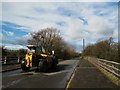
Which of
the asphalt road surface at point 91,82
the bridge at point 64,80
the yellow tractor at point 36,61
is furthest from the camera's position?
the yellow tractor at point 36,61

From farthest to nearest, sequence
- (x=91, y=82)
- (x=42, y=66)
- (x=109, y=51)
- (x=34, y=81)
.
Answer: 1. (x=109, y=51)
2. (x=42, y=66)
3. (x=34, y=81)
4. (x=91, y=82)

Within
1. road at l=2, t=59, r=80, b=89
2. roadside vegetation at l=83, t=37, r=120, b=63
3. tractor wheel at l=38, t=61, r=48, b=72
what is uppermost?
roadside vegetation at l=83, t=37, r=120, b=63

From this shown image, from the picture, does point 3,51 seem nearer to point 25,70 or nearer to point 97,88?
point 25,70

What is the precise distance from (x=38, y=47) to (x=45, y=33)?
2078 inches

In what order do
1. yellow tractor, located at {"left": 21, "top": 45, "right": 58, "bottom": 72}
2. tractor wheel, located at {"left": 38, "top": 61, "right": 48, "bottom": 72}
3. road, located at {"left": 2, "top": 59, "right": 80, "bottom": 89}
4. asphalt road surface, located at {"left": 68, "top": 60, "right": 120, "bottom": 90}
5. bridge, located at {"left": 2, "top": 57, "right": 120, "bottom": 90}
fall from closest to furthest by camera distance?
1. asphalt road surface, located at {"left": 68, "top": 60, "right": 120, "bottom": 90}
2. bridge, located at {"left": 2, "top": 57, "right": 120, "bottom": 90}
3. road, located at {"left": 2, "top": 59, "right": 80, "bottom": 89}
4. tractor wheel, located at {"left": 38, "top": 61, "right": 48, "bottom": 72}
5. yellow tractor, located at {"left": 21, "top": 45, "right": 58, "bottom": 72}

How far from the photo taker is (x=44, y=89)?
11.3 meters

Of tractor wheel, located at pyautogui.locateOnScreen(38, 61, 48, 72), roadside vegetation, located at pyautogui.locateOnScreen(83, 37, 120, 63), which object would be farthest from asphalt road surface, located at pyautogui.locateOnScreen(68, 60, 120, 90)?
roadside vegetation, located at pyautogui.locateOnScreen(83, 37, 120, 63)

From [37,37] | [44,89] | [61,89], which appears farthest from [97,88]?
[37,37]

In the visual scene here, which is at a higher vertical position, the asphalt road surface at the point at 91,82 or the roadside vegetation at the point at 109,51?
the roadside vegetation at the point at 109,51

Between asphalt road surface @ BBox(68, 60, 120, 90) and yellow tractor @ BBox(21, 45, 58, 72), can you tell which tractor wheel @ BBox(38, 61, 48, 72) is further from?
asphalt road surface @ BBox(68, 60, 120, 90)

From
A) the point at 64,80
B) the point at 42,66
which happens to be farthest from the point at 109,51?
the point at 64,80

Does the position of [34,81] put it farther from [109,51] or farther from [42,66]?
[109,51]

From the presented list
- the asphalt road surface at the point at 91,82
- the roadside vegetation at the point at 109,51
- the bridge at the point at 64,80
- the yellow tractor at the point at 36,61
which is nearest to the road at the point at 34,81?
the bridge at the point at 64,80

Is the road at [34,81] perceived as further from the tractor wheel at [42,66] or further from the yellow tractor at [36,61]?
the yellow tractor at [36,61]
